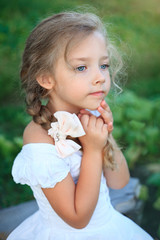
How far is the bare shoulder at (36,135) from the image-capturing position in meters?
1.70

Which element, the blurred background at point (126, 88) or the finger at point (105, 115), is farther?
the blurred background at point (126, 88)

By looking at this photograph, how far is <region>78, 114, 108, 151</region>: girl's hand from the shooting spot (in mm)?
1744

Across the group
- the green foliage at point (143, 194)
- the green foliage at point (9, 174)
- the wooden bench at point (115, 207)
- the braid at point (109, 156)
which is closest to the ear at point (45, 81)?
the braid at point (109, 156)

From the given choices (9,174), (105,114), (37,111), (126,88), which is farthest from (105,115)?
(126,88)

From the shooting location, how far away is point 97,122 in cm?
180

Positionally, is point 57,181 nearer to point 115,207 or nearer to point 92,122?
point 92,122

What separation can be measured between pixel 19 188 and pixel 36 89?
161 centimetres

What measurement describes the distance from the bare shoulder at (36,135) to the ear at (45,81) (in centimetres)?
23

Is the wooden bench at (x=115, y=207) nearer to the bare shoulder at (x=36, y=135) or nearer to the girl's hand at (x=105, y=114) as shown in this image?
the bare shoulder at (x=36, y=135)

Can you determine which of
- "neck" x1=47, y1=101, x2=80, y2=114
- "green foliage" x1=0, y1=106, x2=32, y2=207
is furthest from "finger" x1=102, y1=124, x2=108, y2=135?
"green foliage" x1=0, y1=106, x2=32, y2=207

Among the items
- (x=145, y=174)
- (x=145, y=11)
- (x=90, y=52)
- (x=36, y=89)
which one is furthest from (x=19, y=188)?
(x=145, y=11)

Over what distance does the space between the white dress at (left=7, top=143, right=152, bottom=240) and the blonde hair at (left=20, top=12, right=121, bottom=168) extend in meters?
0.19

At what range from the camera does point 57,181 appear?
1.60m

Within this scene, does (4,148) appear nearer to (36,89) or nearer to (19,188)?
(19,188)
